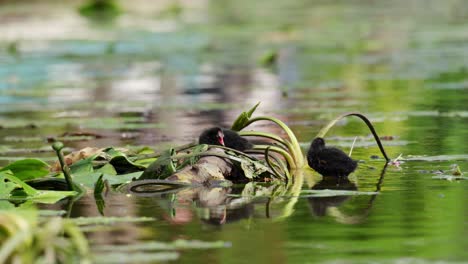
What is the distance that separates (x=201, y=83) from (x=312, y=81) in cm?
138

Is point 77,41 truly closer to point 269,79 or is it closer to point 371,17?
point 371,17

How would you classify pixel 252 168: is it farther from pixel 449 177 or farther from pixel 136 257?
pixel 136 257

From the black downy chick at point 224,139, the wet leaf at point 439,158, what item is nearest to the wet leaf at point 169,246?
the black downy chick at point 224,139

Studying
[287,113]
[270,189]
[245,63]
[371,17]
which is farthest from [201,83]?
[371,17]

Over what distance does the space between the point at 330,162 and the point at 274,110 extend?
15.8 feet

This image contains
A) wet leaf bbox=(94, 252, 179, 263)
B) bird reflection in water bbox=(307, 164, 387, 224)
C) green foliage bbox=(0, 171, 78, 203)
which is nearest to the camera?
A: wet leaf bbox=(94, 252, 179, 263)

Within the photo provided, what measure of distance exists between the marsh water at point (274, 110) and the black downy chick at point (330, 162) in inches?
3.1

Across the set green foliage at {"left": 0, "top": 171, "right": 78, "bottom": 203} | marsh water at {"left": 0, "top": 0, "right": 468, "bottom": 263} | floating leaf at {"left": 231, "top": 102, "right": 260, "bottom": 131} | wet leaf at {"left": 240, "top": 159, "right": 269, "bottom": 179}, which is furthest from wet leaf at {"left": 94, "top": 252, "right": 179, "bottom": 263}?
floating leaf at {"left": 231, "top": 102, "right": 260, "bottom": 131}

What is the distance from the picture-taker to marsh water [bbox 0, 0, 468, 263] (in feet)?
16.0

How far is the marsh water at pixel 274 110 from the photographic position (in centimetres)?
489

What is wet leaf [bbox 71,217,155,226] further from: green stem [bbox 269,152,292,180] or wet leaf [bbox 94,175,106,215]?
green stem [bbox 269,152,292,180]

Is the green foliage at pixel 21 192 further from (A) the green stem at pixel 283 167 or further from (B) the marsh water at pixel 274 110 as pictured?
(A) the green stem at pixel 283 167

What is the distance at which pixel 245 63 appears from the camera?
18.8m

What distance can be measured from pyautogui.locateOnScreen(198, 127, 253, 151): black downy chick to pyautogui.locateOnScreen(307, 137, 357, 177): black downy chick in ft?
1.27
